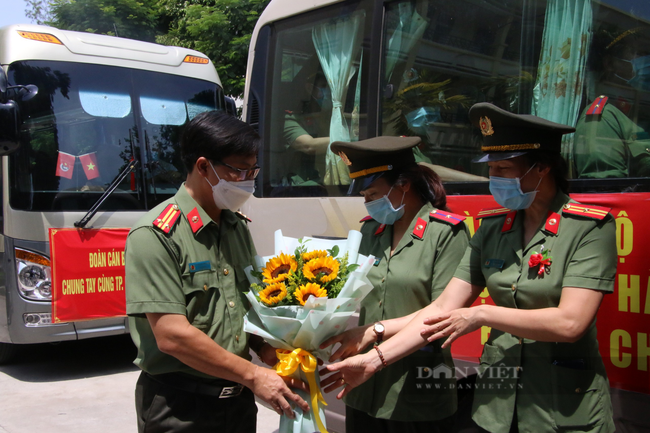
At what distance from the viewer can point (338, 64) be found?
12.9 ft

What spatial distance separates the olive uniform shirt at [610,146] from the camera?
2453mm

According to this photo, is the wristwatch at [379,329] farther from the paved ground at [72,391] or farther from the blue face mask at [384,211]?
the paved ground at [72,391]

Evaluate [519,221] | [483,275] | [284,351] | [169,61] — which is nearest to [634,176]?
[519,221]

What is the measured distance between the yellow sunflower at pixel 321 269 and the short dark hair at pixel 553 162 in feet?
2.64

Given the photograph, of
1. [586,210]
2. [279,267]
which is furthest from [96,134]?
[586,210]

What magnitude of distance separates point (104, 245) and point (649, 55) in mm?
4835

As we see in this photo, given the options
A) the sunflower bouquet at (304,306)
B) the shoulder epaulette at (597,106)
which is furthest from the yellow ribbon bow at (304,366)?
the shoulder epaulette at (597,106)

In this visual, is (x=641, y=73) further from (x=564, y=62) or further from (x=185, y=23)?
(x=185, y=23)

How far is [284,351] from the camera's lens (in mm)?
2137

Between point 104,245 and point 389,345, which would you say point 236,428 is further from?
point 104,245

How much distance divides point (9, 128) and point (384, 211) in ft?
10.7

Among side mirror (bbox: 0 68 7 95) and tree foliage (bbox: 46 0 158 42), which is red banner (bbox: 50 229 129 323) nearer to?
side mirror (bbox: 0 68 7 95)

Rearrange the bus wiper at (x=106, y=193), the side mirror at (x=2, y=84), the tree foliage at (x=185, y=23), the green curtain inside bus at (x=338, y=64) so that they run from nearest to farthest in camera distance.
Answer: the green curtain inside bus at (x=338, y=64)
the side mirror at (x=2, y=84)
the bus wiper at (x=106, y=193)
the tree foliage at (x=185, y=23)

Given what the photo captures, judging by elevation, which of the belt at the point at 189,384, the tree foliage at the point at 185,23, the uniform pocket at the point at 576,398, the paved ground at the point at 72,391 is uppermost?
the tree foliage at the point at 185,23
